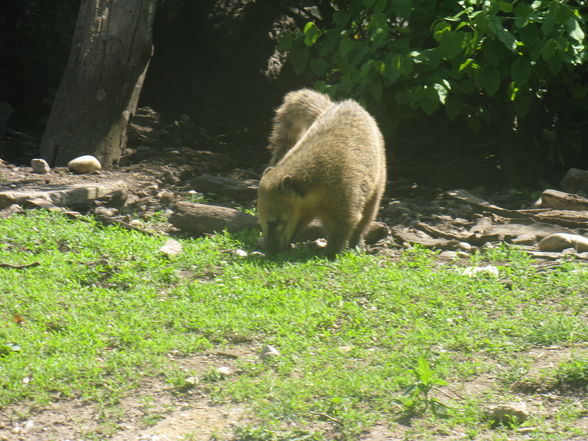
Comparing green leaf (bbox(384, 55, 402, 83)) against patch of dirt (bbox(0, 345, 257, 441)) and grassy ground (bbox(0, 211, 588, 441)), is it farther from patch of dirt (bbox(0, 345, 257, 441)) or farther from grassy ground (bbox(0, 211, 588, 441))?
patch of dirt (bbox(0, 345, 257, 441))

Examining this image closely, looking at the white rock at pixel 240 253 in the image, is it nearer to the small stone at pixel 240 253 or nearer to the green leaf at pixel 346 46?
the small stone at pixel 240 253

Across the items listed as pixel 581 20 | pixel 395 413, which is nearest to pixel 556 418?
pixel 395 413

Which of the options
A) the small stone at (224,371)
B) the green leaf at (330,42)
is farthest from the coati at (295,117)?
the small stone at (224,371)

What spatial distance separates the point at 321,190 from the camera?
6516 millimetres

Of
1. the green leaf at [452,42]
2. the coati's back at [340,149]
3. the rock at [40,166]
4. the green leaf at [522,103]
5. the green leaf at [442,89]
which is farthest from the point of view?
the rock at [40,166]

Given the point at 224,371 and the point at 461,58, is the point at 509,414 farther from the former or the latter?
the point at 461,58

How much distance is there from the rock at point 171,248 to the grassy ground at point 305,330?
0.18ft

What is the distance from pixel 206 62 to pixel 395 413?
25.9ft

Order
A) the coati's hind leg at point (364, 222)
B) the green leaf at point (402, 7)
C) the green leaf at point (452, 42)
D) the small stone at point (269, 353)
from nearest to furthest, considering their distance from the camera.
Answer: the small stone at point (269, 353) → the coati's hind leg at point (364, 222) → the green leaf at point (452, 42) → the green leaf at point (402, 7)

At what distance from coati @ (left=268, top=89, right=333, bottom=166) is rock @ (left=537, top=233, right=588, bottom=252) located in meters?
2.32

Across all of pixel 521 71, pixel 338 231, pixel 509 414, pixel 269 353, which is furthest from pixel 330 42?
pixel 509 414

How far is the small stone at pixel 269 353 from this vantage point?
4.65 metres

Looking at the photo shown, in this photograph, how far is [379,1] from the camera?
25.4 feet

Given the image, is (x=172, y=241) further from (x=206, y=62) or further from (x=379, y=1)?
(x=206, y=62)
